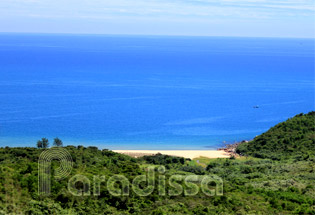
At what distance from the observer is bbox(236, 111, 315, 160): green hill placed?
43.0 meters

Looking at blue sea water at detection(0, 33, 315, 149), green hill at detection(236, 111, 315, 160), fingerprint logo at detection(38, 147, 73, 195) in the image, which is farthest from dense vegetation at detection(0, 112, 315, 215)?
blue sea water at detection(0, 33, 315, 149)

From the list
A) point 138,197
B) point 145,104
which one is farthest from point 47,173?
point 145,104

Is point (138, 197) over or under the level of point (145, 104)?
under

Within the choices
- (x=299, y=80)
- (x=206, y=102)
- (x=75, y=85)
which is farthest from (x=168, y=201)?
(x=299, y=80)

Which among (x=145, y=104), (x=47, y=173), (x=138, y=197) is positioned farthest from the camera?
(x=145, y=104)

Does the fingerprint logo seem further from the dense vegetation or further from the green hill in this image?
the green hill

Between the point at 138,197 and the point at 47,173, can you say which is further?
the point at 47,173

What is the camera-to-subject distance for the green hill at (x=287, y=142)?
141 feet

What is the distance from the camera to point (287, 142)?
45312 millimetres

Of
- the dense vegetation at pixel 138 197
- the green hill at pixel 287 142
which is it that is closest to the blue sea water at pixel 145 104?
the green hill at pixel 287 142

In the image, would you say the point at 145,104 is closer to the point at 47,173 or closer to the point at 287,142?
the point at 287,142

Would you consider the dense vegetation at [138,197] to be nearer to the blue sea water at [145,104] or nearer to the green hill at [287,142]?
the green hill at [287,142]

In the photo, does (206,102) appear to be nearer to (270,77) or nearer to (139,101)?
(139,101)

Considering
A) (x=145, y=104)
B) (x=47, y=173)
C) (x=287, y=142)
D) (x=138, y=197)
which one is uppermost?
(x=145, y=104)
